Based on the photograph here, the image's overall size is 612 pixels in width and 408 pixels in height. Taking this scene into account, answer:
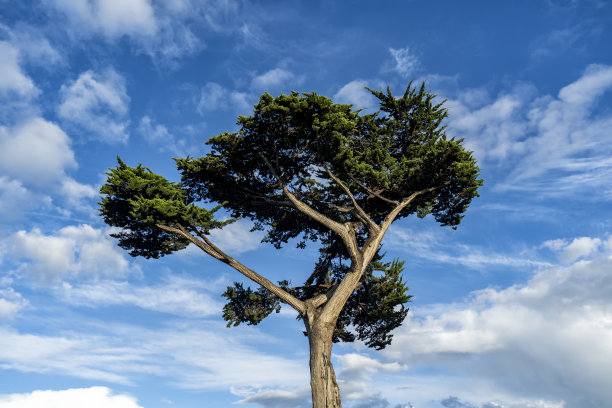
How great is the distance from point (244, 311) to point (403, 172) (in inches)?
372

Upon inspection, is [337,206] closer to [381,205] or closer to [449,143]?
[381,205]

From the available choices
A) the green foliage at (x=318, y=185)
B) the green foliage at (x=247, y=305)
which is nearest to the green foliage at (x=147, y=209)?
the green foliage at (x=318, y=185)

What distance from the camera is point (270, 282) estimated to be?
64.4 feet

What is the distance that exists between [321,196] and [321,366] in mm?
7453

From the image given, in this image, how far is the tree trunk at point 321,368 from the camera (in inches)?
660

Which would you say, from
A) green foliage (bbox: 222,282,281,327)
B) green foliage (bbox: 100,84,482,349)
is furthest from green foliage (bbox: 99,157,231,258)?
green foliage (bbox: 222,282,281,327)

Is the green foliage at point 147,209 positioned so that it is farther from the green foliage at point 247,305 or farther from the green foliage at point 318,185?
the green foliage at point 247,305

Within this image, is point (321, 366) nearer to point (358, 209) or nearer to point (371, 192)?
point (358, 209)

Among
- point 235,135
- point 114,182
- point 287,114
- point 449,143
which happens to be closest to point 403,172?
point 449,143

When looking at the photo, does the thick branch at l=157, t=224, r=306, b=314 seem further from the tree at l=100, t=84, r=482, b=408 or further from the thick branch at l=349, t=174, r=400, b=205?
the thick branch at l=349, t=174, r=400, b=205

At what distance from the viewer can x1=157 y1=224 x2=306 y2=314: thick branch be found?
18.1 meters

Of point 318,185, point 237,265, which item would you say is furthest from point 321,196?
point 237,265

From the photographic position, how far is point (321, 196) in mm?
21234

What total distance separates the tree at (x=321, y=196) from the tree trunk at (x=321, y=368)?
1.5 inches
